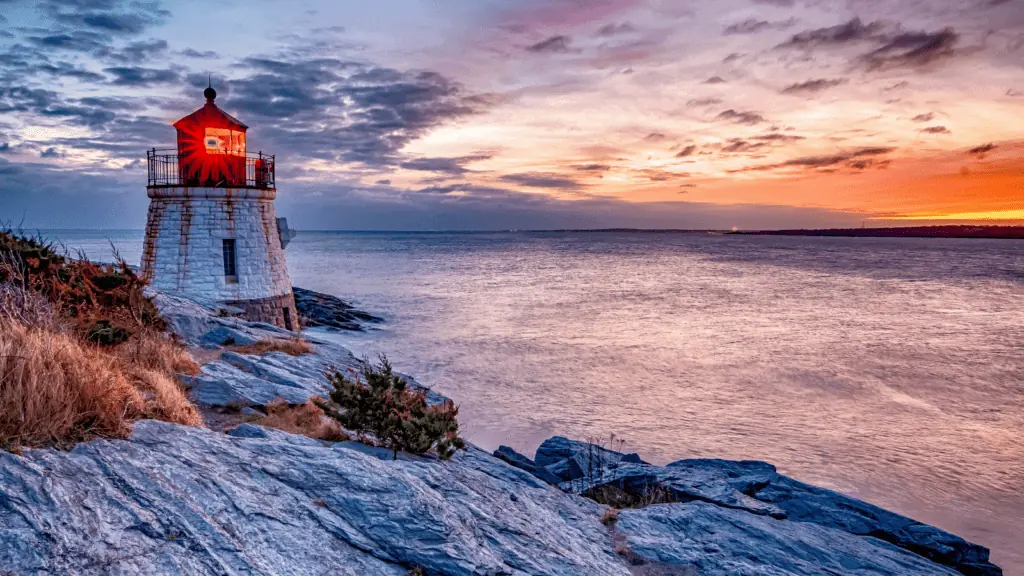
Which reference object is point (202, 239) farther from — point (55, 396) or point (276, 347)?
point (55, 396)

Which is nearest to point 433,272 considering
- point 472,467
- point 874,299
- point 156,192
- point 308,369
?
point 874,299

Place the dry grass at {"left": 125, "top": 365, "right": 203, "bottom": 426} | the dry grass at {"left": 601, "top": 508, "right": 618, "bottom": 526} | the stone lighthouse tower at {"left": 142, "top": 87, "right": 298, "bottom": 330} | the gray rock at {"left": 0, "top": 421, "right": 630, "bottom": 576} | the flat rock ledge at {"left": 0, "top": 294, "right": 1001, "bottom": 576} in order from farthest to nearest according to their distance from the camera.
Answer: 1. the stone lighthouse tower at {"left": 142, "top": 87, "right": 298, "bottom": 330}
2. the dry grass at {"left": 601, "top": 508, "right": 618, "bottom": 526}
3. the dry grass at {"left": 125, "top": 365, "right": 203, "bottom": 426}
4. the flat rock ledge at {"left": 0, "top": 294, "right": 1001, "bottom": 576}
5. the gray rock at {"left": 0, "top": 421, "right": 630, "bottom": 576}

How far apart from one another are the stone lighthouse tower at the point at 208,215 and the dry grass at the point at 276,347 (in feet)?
17.3

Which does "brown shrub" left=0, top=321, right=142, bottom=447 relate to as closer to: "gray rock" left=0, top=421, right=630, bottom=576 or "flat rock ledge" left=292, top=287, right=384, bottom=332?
"gray rock" left=0, top=421, right=630, bottom=576

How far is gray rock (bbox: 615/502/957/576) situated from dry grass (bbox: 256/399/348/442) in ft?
12.9

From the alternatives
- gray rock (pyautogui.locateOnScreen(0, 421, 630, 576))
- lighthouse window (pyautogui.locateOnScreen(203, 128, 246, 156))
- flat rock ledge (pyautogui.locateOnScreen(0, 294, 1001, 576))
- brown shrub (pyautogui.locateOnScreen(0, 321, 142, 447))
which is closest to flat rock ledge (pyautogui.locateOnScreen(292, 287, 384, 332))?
lighthouse window (pyautogui.locateOnScreen(203, 128, 246, 156))

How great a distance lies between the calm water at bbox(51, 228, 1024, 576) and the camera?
15.1 meters

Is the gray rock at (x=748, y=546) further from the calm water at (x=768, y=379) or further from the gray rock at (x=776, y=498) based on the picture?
the calm water at (x=768, y=379)

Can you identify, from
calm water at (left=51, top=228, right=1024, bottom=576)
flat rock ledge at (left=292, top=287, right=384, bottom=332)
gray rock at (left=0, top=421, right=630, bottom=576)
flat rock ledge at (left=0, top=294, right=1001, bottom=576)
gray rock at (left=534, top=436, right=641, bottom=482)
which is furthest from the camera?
flat rock ledge at (left=292, top=287, right=384, bottom=332)

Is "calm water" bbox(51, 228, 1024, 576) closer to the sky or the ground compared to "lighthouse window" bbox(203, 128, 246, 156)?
closer to the ground

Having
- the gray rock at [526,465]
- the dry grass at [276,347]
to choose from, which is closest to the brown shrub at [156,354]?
the dry grass at [276,347]

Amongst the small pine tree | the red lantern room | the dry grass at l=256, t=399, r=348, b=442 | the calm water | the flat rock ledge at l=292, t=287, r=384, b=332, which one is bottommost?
the calm water

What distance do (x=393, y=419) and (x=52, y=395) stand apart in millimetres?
3924

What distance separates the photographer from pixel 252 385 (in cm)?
1023
